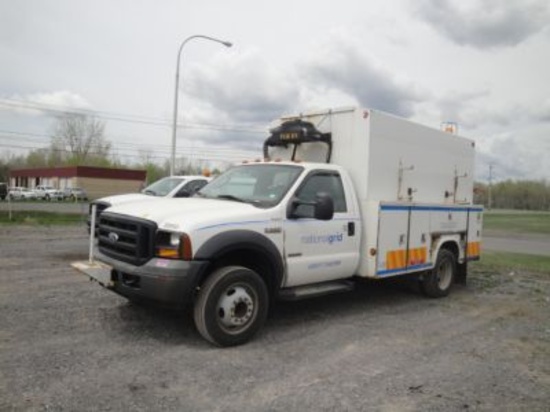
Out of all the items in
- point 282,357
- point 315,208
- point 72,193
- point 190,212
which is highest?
point 315,208

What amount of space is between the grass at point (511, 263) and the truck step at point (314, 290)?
6.57 m

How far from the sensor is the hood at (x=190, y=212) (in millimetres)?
5098

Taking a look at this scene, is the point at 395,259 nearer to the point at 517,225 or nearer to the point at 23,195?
the point at 517,225

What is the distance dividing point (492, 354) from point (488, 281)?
536 cm

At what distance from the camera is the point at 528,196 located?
426 feet

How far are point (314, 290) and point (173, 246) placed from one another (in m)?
1.99

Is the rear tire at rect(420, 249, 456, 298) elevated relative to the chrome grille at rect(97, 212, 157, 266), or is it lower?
lower

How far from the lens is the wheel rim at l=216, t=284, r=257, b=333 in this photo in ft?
17.4

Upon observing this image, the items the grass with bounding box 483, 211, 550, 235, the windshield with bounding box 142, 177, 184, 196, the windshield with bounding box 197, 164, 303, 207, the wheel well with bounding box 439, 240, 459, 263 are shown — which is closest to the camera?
the windshield with bounding box 197, 164, 303, 207

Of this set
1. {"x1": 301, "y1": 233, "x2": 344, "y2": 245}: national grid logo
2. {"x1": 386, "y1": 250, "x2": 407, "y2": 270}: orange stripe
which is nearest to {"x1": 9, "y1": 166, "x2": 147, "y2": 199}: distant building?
{"x1": 386, "y1": 250, "x2": 407, "y2": 270}: orange stripe

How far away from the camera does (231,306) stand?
210 inches

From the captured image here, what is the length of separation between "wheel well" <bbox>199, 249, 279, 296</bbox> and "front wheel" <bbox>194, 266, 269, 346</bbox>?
0.60ft

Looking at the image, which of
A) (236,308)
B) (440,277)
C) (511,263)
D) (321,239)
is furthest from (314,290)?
(511,263)

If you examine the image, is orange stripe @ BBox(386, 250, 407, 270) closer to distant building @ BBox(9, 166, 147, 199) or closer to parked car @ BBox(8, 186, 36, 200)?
distant building @ BBox(9, 166, 147, 199)
